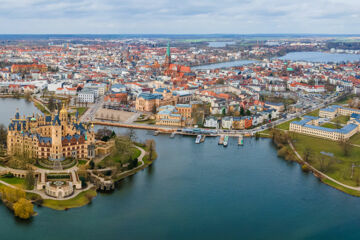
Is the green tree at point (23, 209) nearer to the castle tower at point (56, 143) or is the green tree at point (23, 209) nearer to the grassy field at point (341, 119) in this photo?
the castle tower at point (56, 143)

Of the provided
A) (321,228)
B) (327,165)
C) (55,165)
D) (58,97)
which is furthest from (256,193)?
(58,97)

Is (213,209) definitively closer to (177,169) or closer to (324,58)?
(177,169)

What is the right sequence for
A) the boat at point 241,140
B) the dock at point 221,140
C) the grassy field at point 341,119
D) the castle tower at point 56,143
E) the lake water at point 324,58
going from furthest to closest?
the lake water at point 324,58 → the grassy field at point 341,119 → the dock at point 221,140 → the boat at point 241,140 → the castle tower at point 56,143

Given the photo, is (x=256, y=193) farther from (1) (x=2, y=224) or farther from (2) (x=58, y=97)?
(2) (x=58, y=97)

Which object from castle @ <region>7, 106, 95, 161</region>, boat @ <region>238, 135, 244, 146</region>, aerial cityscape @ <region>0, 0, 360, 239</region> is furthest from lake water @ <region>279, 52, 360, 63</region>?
castle @ <region>7, 106, 95, 161</region>

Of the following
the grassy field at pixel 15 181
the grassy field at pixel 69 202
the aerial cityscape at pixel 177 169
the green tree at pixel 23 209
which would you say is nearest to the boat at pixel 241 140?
the aerial cityscape at pixel 177 169

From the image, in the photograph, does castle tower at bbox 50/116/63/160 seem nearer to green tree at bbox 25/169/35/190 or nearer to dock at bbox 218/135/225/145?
green tree at bbox 25/169/35/190
